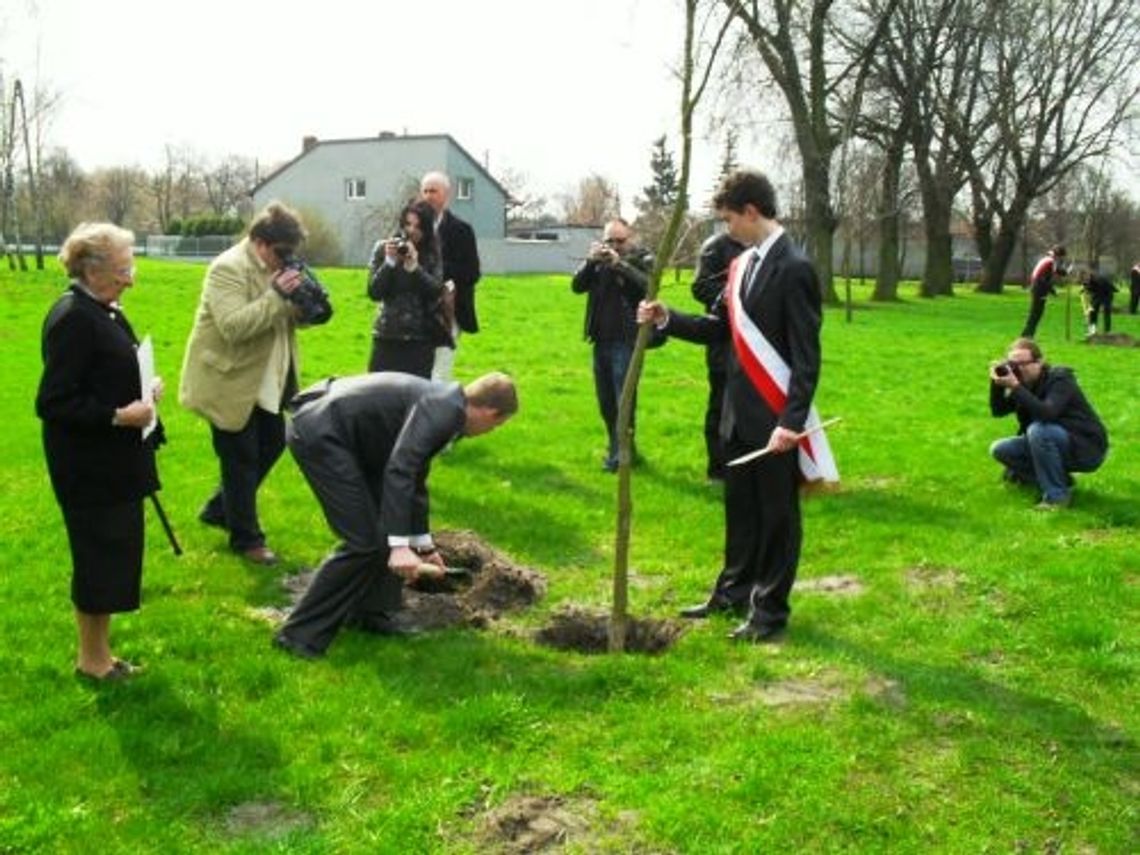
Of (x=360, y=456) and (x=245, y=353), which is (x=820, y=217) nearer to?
(x=245, y=353)

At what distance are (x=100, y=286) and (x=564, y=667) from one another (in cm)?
268

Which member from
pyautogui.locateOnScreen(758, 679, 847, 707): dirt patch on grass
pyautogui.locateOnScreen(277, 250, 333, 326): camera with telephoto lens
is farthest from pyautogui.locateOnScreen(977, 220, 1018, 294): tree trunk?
pyautogui.locateOnScreen(758, 679, 847, 707): dirt patch on grass

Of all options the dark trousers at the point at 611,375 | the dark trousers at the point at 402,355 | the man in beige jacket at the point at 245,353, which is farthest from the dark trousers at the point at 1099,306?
the man in beige jacket at the point at 245,353

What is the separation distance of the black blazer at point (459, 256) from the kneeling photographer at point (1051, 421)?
4332mm

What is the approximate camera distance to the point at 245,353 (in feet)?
22.9

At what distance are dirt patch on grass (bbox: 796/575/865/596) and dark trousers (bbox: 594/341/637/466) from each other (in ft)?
9.80

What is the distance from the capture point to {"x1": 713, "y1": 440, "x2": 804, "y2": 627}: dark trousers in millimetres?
5914

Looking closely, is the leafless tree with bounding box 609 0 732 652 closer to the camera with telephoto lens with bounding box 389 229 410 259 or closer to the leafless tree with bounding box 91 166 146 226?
the camera with telephoto lens with bounding box 389 229 410 259

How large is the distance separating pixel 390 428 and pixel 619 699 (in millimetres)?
1669

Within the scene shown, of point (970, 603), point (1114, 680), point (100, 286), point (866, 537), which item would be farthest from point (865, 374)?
point (100, 286)

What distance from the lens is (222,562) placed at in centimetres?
712

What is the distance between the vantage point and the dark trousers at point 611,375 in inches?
388

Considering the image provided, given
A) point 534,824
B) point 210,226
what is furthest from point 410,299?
point 210,226

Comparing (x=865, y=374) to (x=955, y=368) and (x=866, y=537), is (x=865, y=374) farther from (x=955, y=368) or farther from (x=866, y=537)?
(x=866, y=537)
